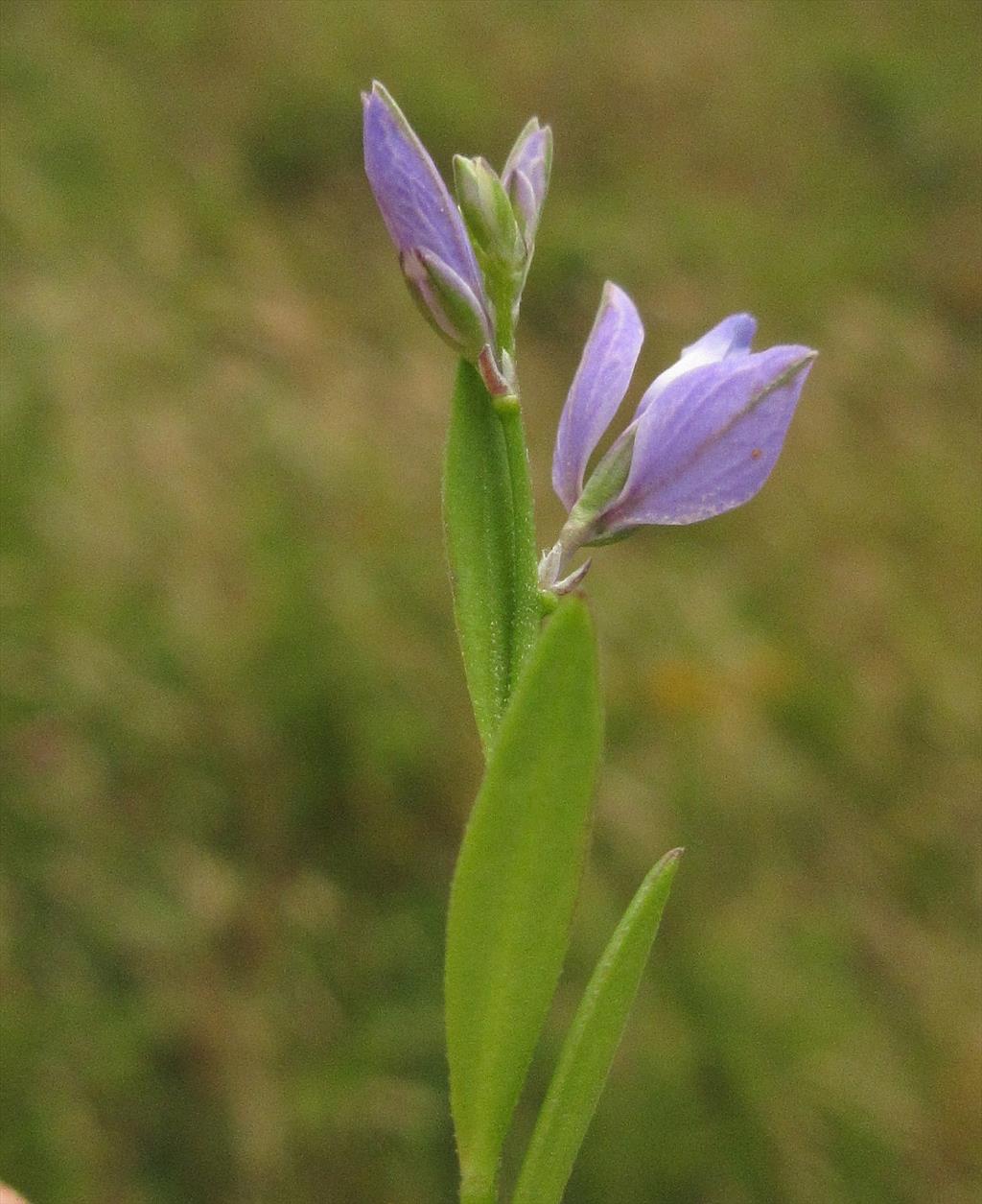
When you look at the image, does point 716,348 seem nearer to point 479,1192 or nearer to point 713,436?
point 713,436

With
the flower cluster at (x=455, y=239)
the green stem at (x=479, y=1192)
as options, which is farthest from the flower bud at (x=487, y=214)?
the green stem at (x=479, y=1192)

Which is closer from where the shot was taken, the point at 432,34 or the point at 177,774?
the point at 177,774

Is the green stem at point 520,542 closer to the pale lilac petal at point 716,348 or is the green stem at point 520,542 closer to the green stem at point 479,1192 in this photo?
the pale lilac petal at point 716,348

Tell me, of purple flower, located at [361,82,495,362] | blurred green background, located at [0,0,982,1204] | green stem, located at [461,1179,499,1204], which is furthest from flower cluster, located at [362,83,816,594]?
blurred green background, located at [0,0,982,1204]

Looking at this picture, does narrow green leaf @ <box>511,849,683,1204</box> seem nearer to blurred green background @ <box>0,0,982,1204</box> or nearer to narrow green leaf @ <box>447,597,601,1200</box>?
narrow green leaf @ <box>447,597,601,1200</box>

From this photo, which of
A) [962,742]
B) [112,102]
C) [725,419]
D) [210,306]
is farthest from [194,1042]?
[112,102]

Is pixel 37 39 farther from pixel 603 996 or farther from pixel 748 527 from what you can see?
pixel 603 996
